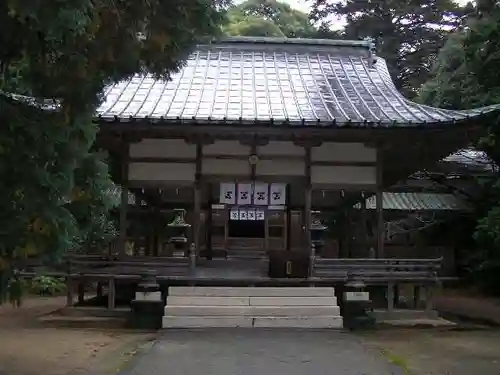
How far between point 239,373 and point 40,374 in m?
2.39

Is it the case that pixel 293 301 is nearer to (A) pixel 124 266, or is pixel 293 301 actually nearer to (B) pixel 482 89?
(A) pixel 124 266

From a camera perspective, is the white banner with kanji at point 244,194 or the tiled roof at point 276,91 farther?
the white banner with kanji at point 244,194

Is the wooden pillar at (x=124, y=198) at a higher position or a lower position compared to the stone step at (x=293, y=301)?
higher

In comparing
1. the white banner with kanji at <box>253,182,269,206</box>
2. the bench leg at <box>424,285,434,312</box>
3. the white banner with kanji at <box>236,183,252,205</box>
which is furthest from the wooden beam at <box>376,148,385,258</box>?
the white banner with kanji at <box>236,183,252,205</box>

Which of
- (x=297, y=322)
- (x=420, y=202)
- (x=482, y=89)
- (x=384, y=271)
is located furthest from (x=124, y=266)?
(x=420, y=202)

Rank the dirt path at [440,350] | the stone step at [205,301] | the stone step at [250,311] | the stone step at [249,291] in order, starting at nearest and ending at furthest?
the dirt path at [440,350]
the stone step at [250,311]
the stone step at [205,301]
the stone step at [249,291]

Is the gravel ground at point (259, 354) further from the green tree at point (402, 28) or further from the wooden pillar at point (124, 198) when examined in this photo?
the green tree at point (402, 28)

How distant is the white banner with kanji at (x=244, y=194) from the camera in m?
13.1

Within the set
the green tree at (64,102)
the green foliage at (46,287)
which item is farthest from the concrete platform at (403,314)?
the green foliage at (46,287)

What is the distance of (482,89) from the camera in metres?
15.5

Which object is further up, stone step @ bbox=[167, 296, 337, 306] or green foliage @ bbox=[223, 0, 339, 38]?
green foliage @ bbox=[223, 0, 339, 38]

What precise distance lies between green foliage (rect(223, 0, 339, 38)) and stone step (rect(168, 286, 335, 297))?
25501 millimetres

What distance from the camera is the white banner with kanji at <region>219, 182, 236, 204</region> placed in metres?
13.1

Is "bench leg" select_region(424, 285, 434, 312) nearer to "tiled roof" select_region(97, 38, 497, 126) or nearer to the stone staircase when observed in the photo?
the stone staircase
